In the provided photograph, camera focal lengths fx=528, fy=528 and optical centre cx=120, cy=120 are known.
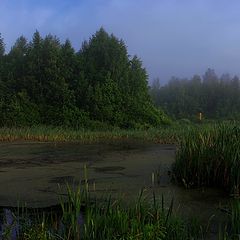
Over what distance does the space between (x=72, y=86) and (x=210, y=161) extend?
20.0 metres

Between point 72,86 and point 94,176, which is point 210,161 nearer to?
point 94,176

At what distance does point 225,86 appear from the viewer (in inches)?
1832

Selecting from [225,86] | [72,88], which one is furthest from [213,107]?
[72,88]

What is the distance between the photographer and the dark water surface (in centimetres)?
674

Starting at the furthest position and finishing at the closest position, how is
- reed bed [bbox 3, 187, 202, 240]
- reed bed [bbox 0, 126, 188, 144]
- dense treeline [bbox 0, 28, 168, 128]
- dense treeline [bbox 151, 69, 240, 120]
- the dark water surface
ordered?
dense treeline [bbox 151, 69, 240, 120] < dense treeline [bbox 0, 28, 168, 128] < reed bed [bbox 0, 126, 188, 144] < the dark water surface < reed bed [bbox 3, 187, 202, 240]

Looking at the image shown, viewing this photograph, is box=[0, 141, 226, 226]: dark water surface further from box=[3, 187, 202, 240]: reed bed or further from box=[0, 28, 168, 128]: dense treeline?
box=[0, 28, 168, 128]: dense treeline

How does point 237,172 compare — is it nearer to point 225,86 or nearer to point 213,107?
point 213,107

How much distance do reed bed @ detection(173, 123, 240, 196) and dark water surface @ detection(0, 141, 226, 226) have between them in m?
0.21

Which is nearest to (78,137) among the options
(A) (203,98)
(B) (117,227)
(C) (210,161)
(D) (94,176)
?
(D) (94,176)

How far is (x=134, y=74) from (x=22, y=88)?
19.7 feet

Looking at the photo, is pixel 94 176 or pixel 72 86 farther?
pixel 72 86

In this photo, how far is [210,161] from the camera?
24.5 feet

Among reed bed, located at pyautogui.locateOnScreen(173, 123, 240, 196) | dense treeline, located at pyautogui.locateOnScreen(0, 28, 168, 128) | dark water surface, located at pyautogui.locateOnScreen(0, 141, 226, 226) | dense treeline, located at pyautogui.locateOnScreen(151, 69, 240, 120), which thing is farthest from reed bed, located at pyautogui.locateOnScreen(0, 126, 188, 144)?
dense treeline, located at pyautogui.locateOnScreen(151, 69, 240, 120)

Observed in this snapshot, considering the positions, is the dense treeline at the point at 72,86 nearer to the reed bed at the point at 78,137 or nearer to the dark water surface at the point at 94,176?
the reed bed at the point at 78,137
